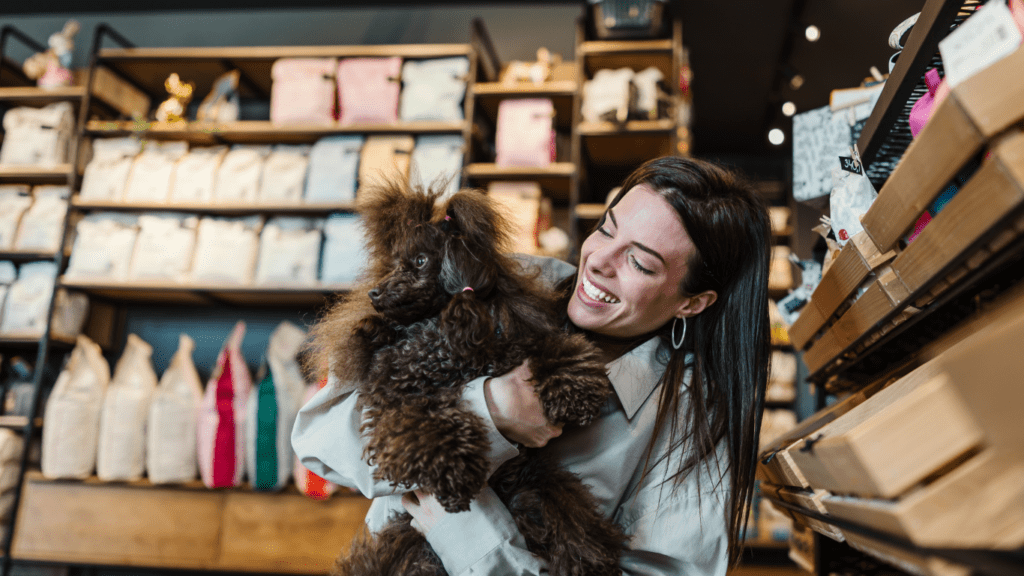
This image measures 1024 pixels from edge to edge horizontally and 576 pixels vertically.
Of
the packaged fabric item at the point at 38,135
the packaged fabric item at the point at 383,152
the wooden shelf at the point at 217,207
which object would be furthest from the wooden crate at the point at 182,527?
the packaged fabric item at the point at 38,135

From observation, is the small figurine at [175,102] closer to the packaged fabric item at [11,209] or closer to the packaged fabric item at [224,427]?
the packaged fabric item at [11,209]

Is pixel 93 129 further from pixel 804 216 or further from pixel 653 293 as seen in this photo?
pixel 804 216

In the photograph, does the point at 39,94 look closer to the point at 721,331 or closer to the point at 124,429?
the point at 124,429

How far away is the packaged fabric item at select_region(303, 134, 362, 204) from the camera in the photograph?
11.3ft

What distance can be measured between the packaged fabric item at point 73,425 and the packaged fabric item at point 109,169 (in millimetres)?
980

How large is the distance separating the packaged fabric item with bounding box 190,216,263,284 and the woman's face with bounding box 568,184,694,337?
2634 mm

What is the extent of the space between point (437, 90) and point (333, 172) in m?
0.71

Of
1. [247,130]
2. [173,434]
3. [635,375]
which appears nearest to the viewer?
[635,375]

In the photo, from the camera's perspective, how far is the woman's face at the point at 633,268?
1.31 meters

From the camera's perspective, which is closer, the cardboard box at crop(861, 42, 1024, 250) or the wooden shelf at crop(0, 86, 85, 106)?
the cardboard box at crop(861, 42, 1024, 250)

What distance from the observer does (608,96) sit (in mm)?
3336

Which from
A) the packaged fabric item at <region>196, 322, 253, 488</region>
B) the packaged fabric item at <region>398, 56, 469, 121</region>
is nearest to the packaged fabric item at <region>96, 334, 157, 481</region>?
the packaged fabric item at <region>196, 322, 253, 488</region>

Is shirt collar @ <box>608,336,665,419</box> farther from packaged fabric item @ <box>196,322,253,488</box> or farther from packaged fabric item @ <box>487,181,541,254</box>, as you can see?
packaged fabric item @ <box>196,322,253,488</box>

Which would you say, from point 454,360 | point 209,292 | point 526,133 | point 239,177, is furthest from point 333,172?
point 454,360
